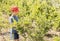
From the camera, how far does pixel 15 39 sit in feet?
18.6

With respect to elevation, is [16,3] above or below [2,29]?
above

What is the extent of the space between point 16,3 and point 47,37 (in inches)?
92.0

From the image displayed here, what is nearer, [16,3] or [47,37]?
[47,37]

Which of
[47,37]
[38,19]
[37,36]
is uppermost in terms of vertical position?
[38,19]

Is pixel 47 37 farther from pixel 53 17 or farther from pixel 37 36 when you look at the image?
pixel 37 36

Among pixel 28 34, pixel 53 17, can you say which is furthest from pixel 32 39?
pixel 53 17

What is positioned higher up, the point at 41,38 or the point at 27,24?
the point at 27,24

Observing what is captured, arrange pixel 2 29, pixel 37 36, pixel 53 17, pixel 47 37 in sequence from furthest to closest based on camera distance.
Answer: pixel 2 29
pixel 47 37
pixel 53 17
pixel 37 36

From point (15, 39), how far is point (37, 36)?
552 millimetres

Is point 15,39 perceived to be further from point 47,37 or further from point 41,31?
point 47,37

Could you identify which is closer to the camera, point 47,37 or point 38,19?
point 38,19

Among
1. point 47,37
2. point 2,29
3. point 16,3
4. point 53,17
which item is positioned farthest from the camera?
point 16,3

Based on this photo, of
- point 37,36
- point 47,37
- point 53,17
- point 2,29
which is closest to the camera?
point 37,36

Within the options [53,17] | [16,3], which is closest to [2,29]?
[16,3]
